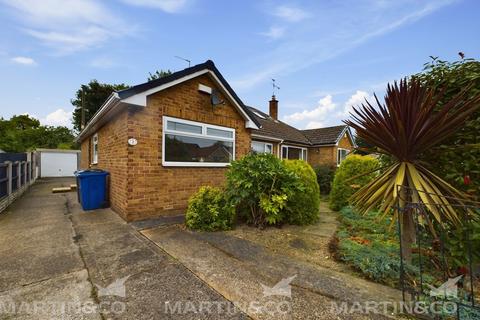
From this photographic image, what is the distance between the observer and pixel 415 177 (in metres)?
2.60

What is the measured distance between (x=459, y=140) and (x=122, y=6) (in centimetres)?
831

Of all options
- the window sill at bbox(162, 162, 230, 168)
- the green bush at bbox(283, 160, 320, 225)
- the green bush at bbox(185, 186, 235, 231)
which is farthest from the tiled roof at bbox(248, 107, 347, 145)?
the green bush at bbox(185, 186, 235, 231)

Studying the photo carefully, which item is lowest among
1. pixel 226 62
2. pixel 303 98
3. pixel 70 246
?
pixel 70 246

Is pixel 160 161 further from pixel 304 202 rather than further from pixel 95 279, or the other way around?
pixel 304 202

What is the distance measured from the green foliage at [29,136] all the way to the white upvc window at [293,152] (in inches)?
926

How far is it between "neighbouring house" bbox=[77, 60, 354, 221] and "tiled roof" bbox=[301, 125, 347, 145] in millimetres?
10537

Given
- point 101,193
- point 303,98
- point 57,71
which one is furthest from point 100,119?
point 303,98

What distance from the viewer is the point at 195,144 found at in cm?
618

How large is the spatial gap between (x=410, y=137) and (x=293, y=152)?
12896 mm

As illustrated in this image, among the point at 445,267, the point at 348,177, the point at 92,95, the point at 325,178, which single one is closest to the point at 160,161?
the point at 445,267

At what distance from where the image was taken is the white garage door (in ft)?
59.2

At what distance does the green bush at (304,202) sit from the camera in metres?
5.05

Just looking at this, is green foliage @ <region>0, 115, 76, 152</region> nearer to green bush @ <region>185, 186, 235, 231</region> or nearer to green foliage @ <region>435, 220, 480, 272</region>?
green bush @ <region>185, 186, 235, 231</region>

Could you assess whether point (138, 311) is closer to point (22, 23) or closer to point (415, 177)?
point (415, 177)
